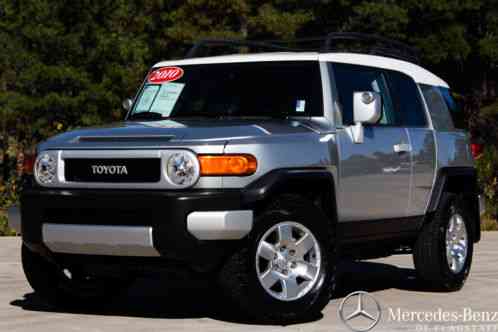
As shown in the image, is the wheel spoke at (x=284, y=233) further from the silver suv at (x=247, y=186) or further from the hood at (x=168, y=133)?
the hood at (x=168, y=133)

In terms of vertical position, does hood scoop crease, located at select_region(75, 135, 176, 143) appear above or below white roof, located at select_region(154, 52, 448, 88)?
below

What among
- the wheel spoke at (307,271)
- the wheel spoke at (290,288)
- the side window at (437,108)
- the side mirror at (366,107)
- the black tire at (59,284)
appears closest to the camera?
the wheel spoke at (290,288)

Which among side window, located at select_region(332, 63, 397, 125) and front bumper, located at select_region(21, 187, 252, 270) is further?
side window, located at select_region(332, 63, 397, 125)

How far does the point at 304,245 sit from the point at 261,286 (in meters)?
0.50

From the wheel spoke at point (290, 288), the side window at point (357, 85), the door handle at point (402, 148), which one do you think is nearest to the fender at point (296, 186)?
the wheel spoke at point (290, 288)

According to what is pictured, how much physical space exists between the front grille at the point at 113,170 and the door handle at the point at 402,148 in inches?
93.5

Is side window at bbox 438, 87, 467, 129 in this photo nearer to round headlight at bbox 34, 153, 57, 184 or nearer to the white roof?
the white roof

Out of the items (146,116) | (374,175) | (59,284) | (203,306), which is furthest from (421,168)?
(59,284)

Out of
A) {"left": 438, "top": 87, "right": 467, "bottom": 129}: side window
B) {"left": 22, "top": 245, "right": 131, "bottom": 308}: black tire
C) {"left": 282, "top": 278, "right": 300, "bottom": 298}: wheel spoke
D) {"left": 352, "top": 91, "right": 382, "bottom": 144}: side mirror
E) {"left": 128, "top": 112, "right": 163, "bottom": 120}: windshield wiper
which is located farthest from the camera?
{"left": 438, "top": 87, "right": 467, "bottom": 129}: side window

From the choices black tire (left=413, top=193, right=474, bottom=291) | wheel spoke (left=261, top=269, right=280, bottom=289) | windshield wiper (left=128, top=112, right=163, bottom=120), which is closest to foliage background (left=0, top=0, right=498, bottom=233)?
windshield wiper (left=128, top=112, right=163, bottom=120)

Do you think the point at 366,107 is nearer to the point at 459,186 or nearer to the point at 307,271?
the point at 307,271

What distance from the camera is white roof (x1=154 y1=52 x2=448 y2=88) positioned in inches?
362

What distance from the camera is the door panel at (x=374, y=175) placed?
28.8 feet

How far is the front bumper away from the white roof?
6.08 feet
